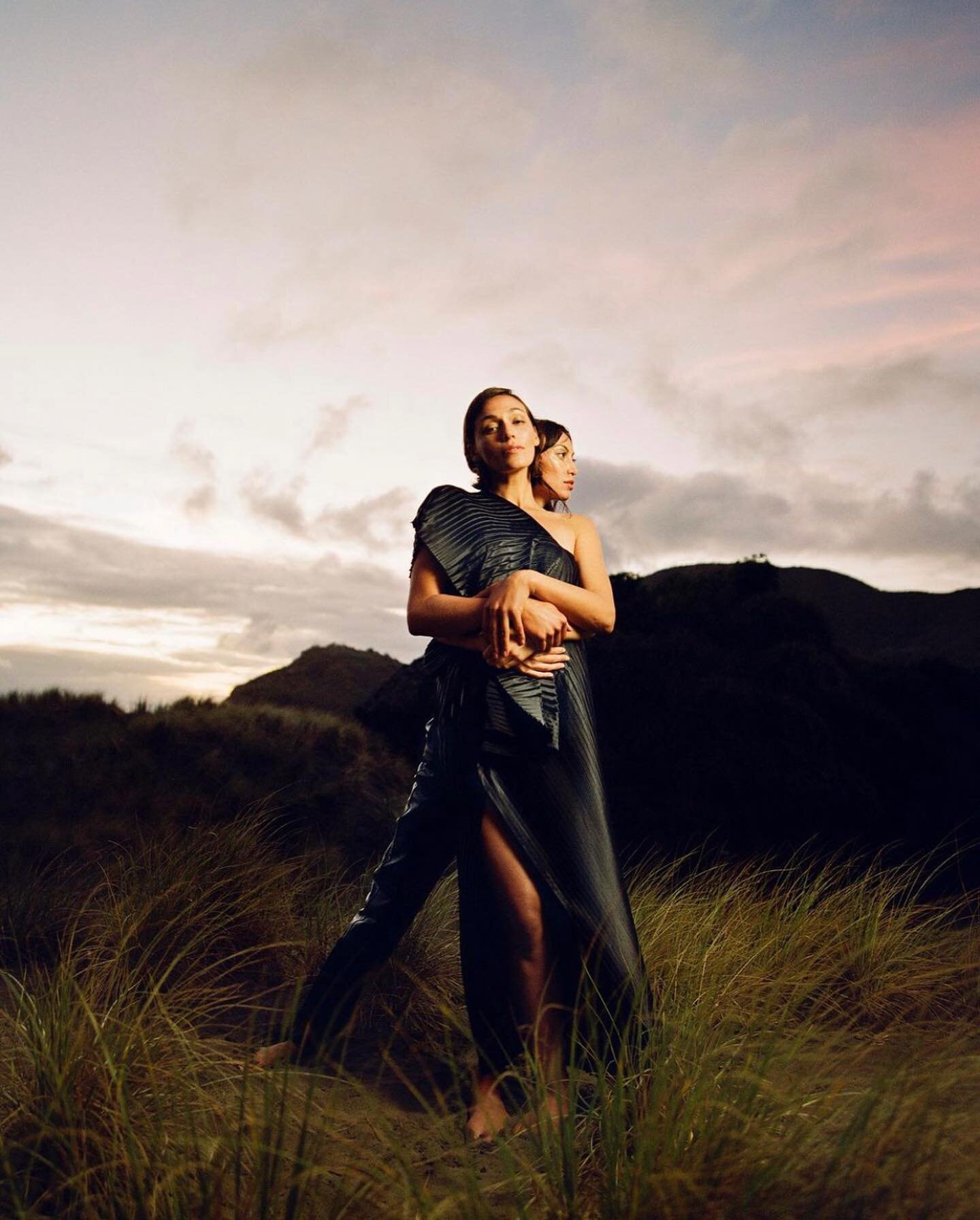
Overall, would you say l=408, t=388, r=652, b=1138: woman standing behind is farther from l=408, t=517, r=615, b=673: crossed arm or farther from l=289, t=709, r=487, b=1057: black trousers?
l=289, t=709, r=487, b=1057: black trousers

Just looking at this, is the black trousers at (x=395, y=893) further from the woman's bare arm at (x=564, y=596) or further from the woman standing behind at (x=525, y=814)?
the woman's bare arm at (x=564, y=596)

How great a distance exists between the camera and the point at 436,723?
3.03 metres

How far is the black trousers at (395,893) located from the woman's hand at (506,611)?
360 millimetres

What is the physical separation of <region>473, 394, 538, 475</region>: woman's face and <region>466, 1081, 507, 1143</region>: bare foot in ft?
5.44

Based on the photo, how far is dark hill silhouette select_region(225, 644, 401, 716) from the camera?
12.1m

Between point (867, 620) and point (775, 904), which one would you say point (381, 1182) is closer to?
point (775, 904)

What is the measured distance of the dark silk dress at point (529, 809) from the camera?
9.30 ft

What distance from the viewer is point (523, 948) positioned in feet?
9.30

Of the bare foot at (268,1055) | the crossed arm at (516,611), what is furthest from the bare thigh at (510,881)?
the bare foot at (268,1055)

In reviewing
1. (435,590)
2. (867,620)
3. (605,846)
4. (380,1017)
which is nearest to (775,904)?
(380,1017)

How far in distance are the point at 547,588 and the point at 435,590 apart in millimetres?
360

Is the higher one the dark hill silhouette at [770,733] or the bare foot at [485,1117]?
the dark hill silhouette at [770,733]

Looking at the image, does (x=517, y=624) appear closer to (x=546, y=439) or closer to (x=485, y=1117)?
(x=546, y=439)

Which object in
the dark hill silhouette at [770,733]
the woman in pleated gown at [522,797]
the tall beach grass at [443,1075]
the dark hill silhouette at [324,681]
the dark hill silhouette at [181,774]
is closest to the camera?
the tall beach grass at [443,1075]
